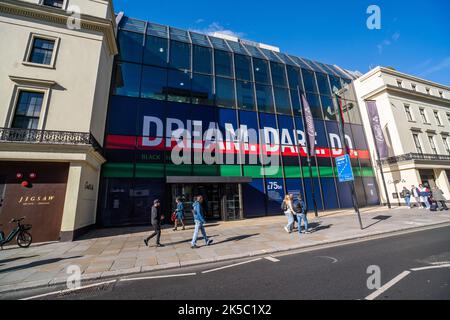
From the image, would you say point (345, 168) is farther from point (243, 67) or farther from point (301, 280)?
point (243, 67)

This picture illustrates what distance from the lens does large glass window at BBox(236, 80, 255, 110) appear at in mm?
19031

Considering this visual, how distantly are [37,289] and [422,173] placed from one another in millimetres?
32012

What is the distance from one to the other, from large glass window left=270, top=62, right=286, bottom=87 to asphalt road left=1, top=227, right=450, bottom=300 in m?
18.7

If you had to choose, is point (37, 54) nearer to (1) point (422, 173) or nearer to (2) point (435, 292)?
(2) point (435, 292)

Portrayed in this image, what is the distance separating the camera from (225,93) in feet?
61.4

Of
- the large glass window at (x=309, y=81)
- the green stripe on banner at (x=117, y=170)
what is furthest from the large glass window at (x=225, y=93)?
the large glass window at (x=309, y=81)

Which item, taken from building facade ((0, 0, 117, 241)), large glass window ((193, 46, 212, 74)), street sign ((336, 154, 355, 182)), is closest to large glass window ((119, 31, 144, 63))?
building facade ((0, 0, 117, 241))

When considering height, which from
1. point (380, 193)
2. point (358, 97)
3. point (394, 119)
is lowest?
point (380, 193)

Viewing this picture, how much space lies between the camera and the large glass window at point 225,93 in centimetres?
1829

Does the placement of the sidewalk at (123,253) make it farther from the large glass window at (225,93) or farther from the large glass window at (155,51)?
the large glass window at (155,51)

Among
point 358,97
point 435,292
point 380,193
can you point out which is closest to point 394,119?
point 358,97

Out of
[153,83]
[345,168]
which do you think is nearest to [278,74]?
[153,83]

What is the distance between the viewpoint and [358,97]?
83.8ft

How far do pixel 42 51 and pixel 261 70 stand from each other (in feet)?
59.5
